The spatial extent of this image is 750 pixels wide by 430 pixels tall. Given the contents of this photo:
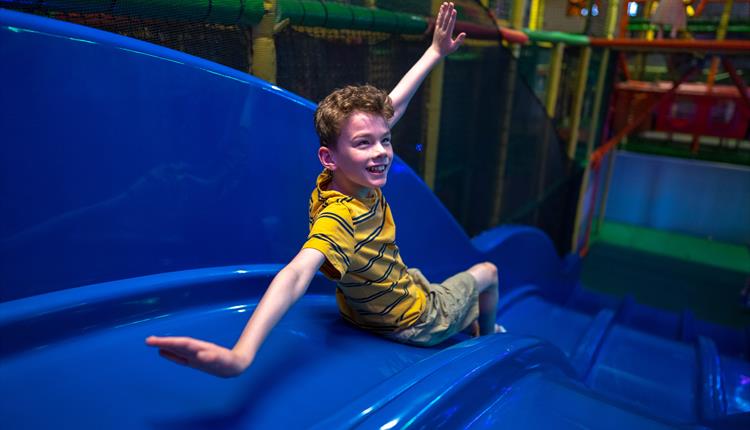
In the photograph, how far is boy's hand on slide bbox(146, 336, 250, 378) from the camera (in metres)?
0.69

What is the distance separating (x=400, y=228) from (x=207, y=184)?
2.31 ft

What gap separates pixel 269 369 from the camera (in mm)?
1000

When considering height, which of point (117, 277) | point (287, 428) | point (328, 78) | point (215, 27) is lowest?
point (287, 428)

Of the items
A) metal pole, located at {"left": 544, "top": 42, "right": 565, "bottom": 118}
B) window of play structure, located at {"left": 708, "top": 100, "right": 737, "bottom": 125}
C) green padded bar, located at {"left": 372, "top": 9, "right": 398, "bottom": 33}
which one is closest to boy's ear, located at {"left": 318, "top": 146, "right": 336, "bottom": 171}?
green padded bar, located at {"left": 372, "top": 9, "right": 398, "bottom": 33}

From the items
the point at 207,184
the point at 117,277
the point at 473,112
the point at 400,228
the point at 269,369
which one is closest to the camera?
the point at 269,369

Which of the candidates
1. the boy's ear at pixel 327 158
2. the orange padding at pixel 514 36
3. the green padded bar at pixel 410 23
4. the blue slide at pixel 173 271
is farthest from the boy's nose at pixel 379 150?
the orange padding at pixel 514 36

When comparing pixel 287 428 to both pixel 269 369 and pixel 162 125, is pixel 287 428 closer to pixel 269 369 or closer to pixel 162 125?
pixel 269 369

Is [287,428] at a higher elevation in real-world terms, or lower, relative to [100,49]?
lower

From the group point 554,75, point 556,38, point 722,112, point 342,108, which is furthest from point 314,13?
point 722,112

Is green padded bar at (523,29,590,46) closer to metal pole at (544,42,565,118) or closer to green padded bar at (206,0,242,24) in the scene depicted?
metal pole at (544,42,565,118)

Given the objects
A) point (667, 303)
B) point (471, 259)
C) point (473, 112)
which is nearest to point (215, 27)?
point (471, 259)

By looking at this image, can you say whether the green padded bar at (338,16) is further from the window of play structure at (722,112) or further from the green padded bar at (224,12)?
the window of play structure at (722,112)

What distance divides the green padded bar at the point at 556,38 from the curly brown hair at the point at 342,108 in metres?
2.29

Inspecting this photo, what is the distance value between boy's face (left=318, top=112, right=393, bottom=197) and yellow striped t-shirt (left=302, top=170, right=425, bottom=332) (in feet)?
0.22
